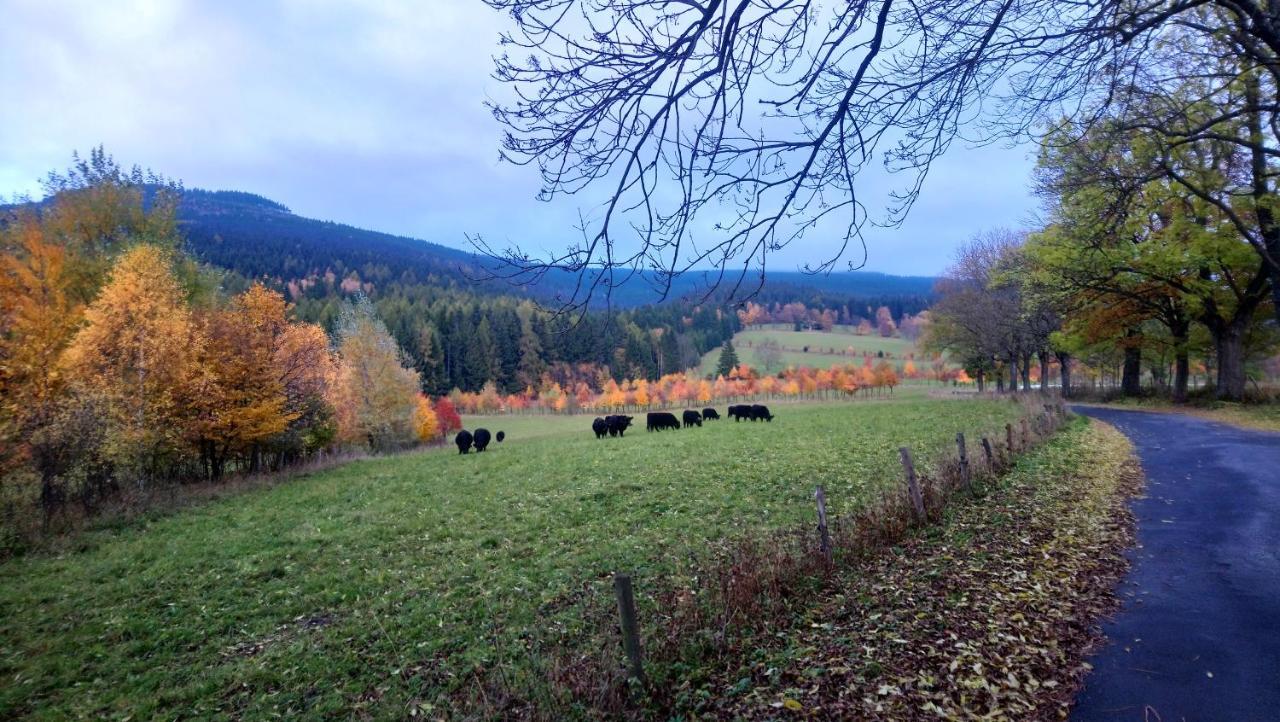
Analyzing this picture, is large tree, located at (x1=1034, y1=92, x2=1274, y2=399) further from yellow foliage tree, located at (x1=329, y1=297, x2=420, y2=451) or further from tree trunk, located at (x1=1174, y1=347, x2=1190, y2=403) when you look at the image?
yellow foliage tree, located at (x1=329, y1=297, x2=420, y2=451)

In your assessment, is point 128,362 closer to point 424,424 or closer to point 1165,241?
point 424,424

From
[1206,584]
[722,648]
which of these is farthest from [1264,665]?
[722,648]

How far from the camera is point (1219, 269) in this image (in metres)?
24.0

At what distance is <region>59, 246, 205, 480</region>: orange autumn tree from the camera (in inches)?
691

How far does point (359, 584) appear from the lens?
902 centimetres

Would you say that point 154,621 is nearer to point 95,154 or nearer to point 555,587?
point 555,587

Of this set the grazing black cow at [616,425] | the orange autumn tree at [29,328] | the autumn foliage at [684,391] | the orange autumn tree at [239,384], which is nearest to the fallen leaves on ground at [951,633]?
the orange autumn tree at [29,328]

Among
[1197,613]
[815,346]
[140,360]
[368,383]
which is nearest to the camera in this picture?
[1197,613]

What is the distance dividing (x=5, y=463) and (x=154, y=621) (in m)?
9.74

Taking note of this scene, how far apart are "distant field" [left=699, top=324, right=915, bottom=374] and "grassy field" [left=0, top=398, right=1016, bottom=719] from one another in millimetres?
92837

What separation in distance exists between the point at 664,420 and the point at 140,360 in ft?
91.4

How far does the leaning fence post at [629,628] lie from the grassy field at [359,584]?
0.87 metres

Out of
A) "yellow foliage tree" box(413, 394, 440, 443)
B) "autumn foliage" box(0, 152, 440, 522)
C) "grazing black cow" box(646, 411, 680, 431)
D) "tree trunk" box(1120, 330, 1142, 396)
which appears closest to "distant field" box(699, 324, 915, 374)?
"yellow foliage tree" box(413, 394, 440, 443)

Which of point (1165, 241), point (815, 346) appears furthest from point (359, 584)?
point (815, 346)
